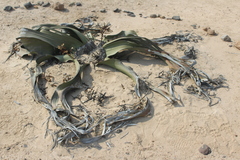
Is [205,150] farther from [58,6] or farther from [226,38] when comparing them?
[58,6]

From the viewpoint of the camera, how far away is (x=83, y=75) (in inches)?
125

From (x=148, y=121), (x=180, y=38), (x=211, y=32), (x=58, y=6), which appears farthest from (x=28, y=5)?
(x=148, y=121)

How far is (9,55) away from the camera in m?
3.50

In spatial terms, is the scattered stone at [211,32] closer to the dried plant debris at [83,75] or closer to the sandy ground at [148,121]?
the sandy ground at [148,121]

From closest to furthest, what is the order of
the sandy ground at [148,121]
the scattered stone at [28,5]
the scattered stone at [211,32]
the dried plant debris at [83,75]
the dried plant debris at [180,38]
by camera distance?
the sandy ground at [148,121] < the dried plant debris at [83,75] < the dried plant debris at [180,38] < the scattered stone at [211,32] < the scattered stone at [28,5]

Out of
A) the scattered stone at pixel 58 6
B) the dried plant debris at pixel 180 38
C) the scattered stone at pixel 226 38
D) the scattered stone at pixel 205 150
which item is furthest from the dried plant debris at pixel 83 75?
the scattered stone at pixel 58 6

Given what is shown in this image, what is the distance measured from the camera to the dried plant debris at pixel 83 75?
247 centimetres

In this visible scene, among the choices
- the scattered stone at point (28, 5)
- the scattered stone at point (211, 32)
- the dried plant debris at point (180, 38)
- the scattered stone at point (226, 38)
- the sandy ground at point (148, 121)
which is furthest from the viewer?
the scattered stone at point (28, 5)

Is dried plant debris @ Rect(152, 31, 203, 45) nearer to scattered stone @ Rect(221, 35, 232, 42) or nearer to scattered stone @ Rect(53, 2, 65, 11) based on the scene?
scattered stone @ Rect(221, 35, 232, 42)

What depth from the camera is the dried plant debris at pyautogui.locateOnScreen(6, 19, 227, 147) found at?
2.47m

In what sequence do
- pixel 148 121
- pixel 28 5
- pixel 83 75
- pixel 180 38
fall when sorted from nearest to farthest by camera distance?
pixel 148 121 → pixel 83 75 → pixel 180 38 → pixel 28 5

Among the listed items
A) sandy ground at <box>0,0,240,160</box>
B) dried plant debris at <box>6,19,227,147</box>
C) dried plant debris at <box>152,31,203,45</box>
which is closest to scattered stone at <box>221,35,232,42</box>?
sandy ground at <box>0,0,240,160</box>

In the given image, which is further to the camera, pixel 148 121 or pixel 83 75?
pixel 83 75

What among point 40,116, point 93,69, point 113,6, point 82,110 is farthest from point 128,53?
point 113,6
